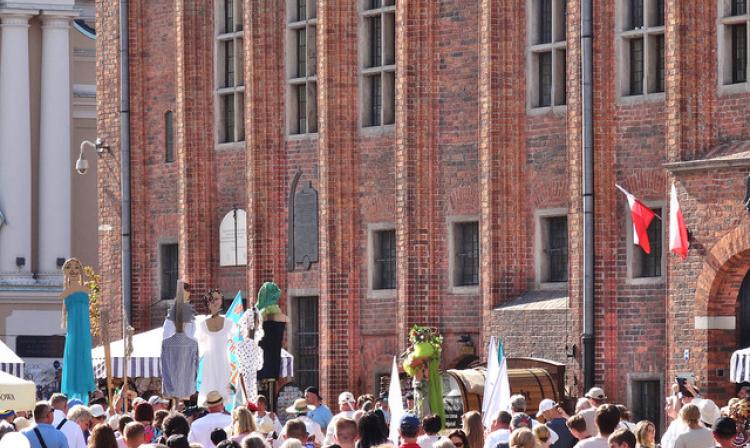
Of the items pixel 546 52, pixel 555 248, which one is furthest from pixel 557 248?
pixel 546 52

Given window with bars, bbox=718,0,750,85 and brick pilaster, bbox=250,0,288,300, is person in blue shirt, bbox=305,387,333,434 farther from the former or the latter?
brick pilaster, bbox=250,0,288,300

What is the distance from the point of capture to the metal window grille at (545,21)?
135ft

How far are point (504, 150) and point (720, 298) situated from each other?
5682mm

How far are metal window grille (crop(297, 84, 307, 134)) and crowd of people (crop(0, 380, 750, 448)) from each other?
53.5 feet

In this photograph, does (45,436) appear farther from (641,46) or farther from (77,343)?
(641,46)

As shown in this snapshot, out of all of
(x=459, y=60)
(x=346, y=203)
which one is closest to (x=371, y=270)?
(x=346, y=203)

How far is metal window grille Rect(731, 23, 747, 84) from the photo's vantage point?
37281 mm

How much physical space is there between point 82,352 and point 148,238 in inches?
648

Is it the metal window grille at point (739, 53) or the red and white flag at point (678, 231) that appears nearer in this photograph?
the red and white flag at point (678, 231)

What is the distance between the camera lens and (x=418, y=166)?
4272 centimetres

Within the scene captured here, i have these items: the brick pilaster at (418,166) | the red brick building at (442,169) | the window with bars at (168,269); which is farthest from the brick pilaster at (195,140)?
the brick pilaster at (418,166)

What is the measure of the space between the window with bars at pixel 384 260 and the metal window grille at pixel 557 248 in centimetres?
390

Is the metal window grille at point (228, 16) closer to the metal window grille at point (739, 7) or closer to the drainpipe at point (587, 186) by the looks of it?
the drainpipe at point (587, 186)

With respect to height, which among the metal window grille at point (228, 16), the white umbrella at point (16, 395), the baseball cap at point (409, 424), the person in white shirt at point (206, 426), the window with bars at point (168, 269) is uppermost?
the metal window grille at point (228, 16)
